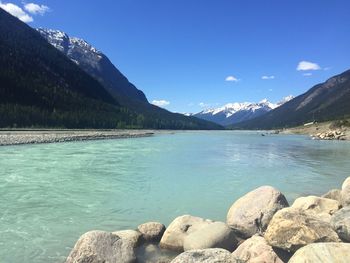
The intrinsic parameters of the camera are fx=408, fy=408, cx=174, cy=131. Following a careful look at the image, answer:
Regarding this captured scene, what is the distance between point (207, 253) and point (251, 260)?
2351 mm

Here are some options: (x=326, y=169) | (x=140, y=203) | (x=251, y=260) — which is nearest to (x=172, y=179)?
(x=140, y=203)

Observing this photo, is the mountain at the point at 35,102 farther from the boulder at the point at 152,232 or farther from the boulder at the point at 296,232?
the boulder at the point at 296,232

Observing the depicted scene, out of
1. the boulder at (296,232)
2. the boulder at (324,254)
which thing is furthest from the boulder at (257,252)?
the boulder at (324,254)

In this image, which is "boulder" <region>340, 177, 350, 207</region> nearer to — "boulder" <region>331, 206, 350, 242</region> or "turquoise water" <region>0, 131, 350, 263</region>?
"boulder" <region>331, 206, 350, 242</region>

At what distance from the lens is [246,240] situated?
38.5 feet

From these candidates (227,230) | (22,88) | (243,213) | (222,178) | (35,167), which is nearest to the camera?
(227,230)

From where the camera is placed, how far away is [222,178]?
99.7ft

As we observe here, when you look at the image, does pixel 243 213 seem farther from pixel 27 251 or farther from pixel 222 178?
pixel 222 178

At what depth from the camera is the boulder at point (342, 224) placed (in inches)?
411

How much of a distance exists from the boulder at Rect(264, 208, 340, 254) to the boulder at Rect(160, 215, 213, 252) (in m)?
2.93

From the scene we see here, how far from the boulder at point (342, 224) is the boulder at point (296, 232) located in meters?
0.12

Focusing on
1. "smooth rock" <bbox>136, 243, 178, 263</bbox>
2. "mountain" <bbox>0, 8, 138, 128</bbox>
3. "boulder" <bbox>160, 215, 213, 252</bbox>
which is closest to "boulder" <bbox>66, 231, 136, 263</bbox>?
"smooth rock" <bbox>136, 243, 178, 263</bbox>

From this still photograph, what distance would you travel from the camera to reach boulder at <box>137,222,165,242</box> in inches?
540

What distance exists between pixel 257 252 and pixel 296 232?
3.80 ft
